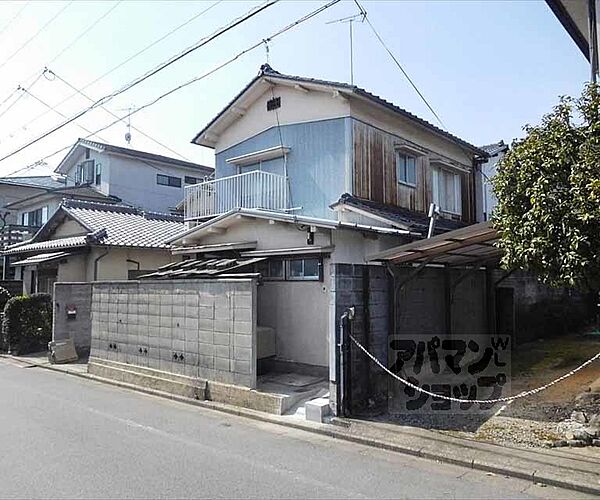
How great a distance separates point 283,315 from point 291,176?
4.91 meters

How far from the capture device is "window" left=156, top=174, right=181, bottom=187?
30.2 metres

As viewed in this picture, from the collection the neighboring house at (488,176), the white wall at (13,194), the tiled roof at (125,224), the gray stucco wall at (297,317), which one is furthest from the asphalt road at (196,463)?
the white wall at (13,194)

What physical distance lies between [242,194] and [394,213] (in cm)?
436

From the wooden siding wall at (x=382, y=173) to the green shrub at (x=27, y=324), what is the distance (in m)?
10.9

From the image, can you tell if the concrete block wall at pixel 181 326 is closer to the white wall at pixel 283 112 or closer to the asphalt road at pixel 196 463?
the asphalt road at pixel 196 463

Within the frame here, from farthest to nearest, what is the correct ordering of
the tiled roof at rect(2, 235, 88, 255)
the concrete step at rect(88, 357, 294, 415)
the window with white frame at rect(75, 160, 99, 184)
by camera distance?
the window with white frame at rect(75, 160, 99, 184) < the tiled roof at rect(2, 235, 88, 255) < the concrete step at rect(88, 357, 294, 415)

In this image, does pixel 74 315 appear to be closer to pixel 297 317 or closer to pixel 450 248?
pixel 297 317

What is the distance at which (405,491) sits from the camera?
5199mm

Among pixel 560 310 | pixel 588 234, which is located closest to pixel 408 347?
pixel 588 234

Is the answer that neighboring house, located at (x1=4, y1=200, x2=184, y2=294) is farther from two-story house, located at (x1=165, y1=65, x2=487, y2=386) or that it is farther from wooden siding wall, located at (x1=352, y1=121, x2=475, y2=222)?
wooden siding wall, located at (x1=352, y1=121, x2=475, y2=222)

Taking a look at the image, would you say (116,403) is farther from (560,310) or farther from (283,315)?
(560,310)

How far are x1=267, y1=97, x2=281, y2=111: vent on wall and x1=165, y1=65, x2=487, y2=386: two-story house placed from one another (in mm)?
32

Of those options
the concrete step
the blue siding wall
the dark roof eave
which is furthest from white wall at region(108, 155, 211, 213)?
the dark roof eave

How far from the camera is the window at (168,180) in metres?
30.2
